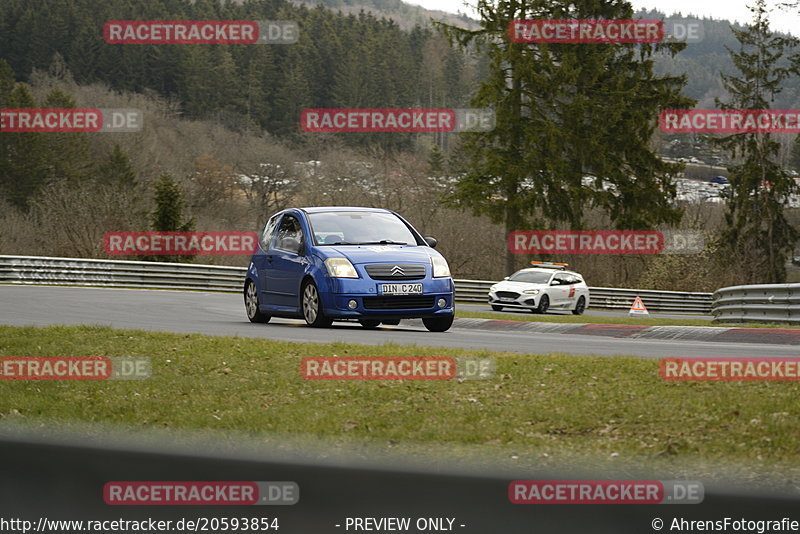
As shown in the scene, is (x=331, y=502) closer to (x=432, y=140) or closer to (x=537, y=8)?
(x=537, y=8)

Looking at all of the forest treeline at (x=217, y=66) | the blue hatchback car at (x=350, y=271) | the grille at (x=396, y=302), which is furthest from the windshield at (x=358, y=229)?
the forest treeline at (x=217, y=66)

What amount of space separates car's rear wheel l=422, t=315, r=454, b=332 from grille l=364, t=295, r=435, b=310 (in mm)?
914

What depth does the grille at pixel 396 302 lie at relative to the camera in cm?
1419

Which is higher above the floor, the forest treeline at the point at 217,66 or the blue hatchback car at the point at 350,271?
the forest treeline at the point at 217,66

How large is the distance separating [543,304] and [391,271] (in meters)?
18.5

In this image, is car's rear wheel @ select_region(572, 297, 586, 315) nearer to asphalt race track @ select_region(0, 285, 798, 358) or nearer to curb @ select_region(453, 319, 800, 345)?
asphalt race track @ select_region(0, 285, 798, 358)

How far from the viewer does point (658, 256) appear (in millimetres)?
53312

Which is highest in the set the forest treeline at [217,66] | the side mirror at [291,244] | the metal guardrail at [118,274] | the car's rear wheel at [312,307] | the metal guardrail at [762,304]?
the forest treeline at [217,66]

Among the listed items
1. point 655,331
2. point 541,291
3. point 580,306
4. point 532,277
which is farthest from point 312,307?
point 580,306

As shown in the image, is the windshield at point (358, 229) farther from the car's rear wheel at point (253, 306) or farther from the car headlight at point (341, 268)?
the car's rear wheel at point (253, 306)

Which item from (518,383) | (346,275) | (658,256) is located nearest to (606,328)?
(346,275)

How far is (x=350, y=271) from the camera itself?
1420 cm

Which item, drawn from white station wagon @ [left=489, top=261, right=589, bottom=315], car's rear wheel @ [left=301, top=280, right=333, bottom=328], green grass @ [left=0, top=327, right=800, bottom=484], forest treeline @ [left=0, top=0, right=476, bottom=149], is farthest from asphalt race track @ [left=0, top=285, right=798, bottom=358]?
forest treeline @ [left=0, top=0, right=476, bottom=149]

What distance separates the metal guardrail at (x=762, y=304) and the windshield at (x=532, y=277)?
7.30m
